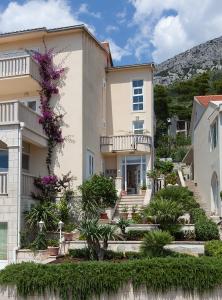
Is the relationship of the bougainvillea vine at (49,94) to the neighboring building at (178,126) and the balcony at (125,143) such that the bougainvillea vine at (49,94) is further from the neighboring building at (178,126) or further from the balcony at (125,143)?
the neighboring building at (178,126)

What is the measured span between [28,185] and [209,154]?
11801 millimetres

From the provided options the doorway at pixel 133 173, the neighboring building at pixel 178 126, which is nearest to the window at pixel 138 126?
the doorway at pixel 133 173

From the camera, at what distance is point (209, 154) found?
28875mm

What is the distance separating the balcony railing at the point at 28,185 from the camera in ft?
73.4

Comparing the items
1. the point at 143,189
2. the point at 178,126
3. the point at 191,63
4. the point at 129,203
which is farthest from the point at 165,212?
the point at 191,63

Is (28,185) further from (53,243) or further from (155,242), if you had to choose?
(155,242)

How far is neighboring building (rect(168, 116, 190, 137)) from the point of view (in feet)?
240

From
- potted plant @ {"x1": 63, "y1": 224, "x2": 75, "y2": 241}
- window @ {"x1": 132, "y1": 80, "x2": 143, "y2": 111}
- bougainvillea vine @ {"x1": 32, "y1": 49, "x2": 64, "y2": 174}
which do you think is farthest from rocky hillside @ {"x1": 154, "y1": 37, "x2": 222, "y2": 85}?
potted plant @ {"x1": 63, "y1": 224, "x2": 75, "y2": 241}

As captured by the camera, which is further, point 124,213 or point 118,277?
point 124,213

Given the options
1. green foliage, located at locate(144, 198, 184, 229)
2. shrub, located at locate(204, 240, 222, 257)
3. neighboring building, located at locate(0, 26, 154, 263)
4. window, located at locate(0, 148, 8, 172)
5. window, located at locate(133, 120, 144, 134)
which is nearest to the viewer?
shrub, located at locate(204, 240, 222, 257)

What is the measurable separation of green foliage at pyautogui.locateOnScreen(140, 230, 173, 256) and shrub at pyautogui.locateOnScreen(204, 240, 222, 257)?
1.96 m

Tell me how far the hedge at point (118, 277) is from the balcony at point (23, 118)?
31.1 ft

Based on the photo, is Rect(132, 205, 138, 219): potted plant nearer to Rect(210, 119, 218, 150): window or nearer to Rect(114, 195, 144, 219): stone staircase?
Rect(114, 195, 144, 219): stone staircase

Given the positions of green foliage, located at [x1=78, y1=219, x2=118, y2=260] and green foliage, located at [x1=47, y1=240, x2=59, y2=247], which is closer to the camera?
green foliage, located at [x1=78, y1=219, x2=118, y2=260]
